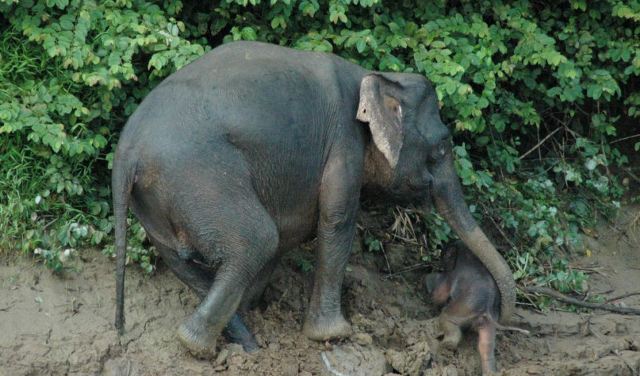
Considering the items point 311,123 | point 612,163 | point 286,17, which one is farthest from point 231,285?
point 612,163

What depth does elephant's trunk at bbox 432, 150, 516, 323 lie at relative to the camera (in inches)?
304

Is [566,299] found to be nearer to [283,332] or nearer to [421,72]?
[421,72]

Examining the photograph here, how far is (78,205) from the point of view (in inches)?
303

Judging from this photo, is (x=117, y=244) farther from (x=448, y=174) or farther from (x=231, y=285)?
(x=448, y=174)

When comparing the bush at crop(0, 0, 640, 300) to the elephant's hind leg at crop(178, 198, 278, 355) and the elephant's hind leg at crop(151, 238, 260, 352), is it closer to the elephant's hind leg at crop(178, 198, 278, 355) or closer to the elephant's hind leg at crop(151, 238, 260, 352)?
the elephant's hind leg at crop(151, 238, 260, 352)

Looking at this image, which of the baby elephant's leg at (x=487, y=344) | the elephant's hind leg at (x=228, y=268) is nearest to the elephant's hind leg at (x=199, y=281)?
the elephant's hind leg at (x=228, y=268)

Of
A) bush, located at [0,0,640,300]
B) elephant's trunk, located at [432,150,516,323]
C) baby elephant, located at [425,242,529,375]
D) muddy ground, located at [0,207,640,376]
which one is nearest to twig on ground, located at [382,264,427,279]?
muddy ground, located at [0,207,640,376]

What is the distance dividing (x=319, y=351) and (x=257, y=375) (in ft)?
1.83

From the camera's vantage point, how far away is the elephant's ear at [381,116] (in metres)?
7.15

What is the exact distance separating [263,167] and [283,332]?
46.2 inches

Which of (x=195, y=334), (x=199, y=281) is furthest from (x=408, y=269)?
(x=195, y=334)

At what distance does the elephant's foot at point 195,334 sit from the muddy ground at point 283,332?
0.17m

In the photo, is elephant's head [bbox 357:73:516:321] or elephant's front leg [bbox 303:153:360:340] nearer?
elephant's front leg [bbox 303:153:360:340]

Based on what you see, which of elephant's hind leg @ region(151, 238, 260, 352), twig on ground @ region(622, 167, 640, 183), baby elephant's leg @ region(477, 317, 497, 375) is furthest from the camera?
twig on ground @ region(622, 167, 640, 183)
